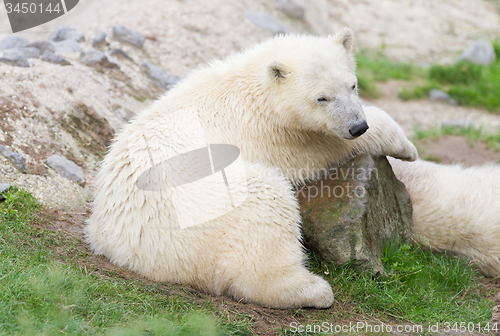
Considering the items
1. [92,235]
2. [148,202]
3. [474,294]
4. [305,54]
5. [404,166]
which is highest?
[305,54]

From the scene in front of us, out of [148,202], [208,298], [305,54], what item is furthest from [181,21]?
[208,298]

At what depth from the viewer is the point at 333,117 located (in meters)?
4.08

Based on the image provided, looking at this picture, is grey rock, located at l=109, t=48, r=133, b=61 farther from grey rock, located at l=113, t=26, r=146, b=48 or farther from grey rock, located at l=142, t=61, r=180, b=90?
grey rock, located at l=113, t=26, r=146, b=48

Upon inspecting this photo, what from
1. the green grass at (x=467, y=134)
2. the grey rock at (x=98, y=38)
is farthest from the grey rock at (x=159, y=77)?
the green grass at (x=467, y=134)

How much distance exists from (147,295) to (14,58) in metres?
3.99

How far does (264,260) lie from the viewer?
147 inches

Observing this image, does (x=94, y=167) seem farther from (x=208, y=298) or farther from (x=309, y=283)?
(x=309, y=283)

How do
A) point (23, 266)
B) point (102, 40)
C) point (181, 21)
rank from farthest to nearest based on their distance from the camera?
point (181, 21)
point (102, 40)
point (23, 266)

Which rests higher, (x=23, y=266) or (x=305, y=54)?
(x=305, y=54)

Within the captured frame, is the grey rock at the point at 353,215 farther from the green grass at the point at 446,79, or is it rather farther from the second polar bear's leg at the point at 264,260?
the green grass at the point at 446,79

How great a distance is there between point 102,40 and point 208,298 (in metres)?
5.36

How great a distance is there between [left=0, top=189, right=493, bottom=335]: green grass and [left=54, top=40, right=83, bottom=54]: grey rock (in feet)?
10.8

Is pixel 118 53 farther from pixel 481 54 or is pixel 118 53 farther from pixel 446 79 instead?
pixel 481 54

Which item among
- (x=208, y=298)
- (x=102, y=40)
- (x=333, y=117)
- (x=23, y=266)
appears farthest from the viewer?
(x=102, y=40)
